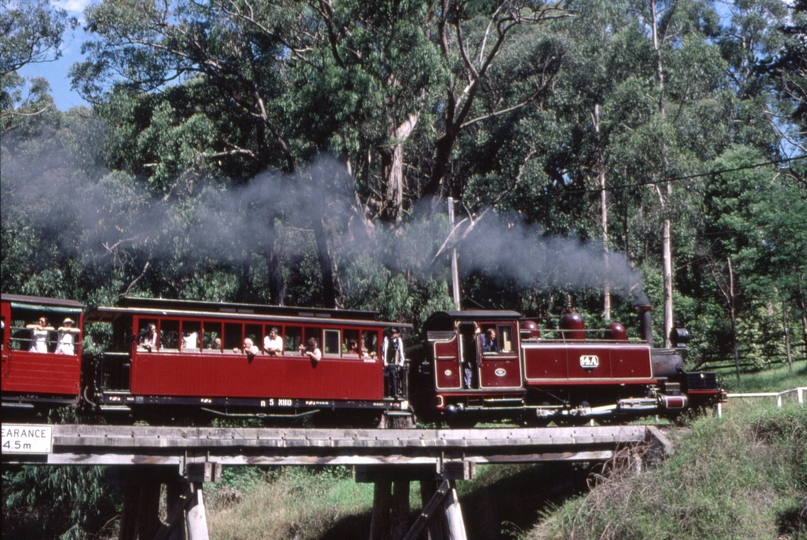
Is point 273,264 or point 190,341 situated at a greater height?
point 273,264

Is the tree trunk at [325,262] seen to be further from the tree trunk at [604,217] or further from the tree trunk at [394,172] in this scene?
the tree trunk at [604,217]

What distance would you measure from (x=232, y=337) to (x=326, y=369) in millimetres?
1954

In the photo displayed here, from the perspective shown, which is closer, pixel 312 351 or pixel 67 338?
pixel 67 338

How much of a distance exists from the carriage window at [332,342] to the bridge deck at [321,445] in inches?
98.7

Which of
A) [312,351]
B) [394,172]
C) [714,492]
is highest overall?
[394,172]

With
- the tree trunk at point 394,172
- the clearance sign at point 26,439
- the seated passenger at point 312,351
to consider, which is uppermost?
the tree trunk at point 394,172

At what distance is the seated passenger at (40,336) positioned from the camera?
1449cm

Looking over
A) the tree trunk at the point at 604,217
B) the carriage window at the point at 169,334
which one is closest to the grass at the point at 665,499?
the carriage window at the point at 169,334

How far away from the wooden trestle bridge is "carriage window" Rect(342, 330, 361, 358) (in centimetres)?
225

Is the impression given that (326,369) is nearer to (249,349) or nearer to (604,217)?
(249,349)

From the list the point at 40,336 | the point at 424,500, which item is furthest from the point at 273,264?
the point at 40,336

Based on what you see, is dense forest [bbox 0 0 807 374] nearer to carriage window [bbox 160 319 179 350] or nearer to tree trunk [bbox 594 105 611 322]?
tree trunk [bbox 594 105 611 322]

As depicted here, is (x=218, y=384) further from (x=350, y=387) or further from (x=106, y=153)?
(x=106, y=153)

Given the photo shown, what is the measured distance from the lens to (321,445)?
14.7 m
